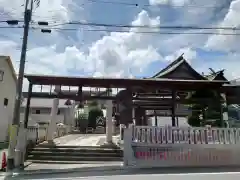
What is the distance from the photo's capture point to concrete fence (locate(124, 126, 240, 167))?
10766 mm

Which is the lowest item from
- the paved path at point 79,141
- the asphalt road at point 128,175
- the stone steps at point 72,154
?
the asphalt road at point 128,175

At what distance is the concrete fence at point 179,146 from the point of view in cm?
1077

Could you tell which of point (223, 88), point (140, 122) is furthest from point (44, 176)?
point (140, 122)

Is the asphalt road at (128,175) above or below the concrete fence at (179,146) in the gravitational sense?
below

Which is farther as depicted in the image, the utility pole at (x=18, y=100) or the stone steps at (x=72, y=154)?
the stone steps at (x=72, y=154)


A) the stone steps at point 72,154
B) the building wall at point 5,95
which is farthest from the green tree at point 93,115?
the stone steps at point 72,154

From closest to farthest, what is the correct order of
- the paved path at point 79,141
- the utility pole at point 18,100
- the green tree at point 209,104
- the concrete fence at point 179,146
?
the utility pole at point 18,100
the concrete fence at point 179,146
the green tree at point 209,104
the paved path at point 79,141

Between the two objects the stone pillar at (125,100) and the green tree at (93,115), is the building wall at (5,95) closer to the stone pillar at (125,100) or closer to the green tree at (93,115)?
the stone pillar at (125,100)

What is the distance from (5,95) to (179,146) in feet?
56.1

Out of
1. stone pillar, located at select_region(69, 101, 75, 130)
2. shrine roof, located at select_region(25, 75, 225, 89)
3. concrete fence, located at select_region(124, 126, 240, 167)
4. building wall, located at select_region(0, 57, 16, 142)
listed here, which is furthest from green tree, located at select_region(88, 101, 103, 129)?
concrete fence, located at select_region(124, 126, 240, 167)

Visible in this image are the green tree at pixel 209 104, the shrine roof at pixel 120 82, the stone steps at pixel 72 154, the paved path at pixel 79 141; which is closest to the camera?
the shrine roof at pixel 120 82

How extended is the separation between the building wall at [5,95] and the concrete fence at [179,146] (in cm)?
1474

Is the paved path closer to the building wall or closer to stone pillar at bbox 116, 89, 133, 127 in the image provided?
stone pillar at bbox 116, 89, 133, 127

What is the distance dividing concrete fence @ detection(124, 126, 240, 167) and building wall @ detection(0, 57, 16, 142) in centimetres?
1474
